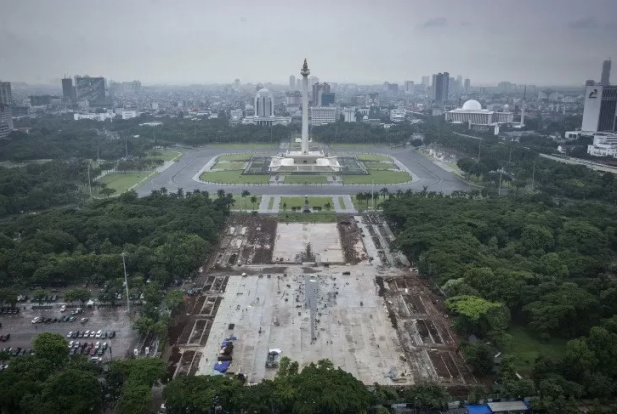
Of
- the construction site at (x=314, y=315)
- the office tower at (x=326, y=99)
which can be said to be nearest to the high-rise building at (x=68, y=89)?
the office tower at (x=326, y=99)

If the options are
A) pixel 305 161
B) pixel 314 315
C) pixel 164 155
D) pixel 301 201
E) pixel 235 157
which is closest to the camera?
pixel 314 315

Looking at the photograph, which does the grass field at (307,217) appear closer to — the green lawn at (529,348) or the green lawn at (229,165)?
the green lawn at (529,348)

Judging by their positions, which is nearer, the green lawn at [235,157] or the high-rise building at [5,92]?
the green lawn at [235,157]

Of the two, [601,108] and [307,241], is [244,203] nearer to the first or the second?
[307,241]

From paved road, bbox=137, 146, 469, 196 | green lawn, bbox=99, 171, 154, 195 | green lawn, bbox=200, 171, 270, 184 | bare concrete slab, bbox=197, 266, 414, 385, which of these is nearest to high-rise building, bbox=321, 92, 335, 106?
paved road, bbox=137, 146, 469, 196

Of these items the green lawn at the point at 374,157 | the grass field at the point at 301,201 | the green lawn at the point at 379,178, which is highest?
the green lawn at the point at 374,157

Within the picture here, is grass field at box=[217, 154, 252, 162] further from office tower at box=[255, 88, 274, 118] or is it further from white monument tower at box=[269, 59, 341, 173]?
office tower at box=[255, 88, 274, 118]

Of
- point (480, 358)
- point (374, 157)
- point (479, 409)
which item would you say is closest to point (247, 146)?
point (374, 157)
